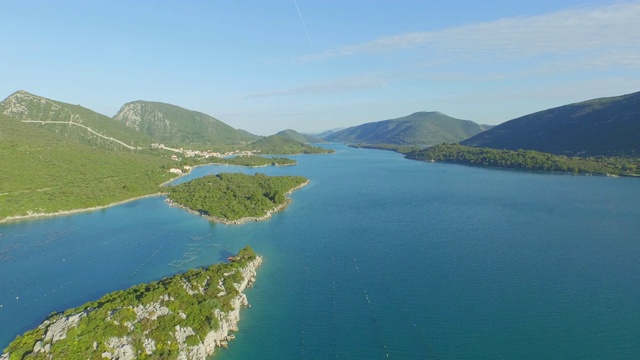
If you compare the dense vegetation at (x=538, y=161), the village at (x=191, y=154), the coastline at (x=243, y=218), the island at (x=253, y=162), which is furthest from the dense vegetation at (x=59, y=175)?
the dense vegetation at (x=538, y=161)

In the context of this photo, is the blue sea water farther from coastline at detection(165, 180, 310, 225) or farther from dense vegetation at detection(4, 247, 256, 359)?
dense vegetation at detection(4, 247, 256, 359)

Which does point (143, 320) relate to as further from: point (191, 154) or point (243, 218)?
point (191, 154)

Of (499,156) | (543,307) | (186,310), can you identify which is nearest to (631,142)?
(499,156)

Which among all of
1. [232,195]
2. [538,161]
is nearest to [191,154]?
[232,195]

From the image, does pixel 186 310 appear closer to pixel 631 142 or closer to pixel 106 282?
pixel 106 282

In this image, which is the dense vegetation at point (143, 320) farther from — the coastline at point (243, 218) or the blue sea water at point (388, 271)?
the coastline at point (243, 218)
